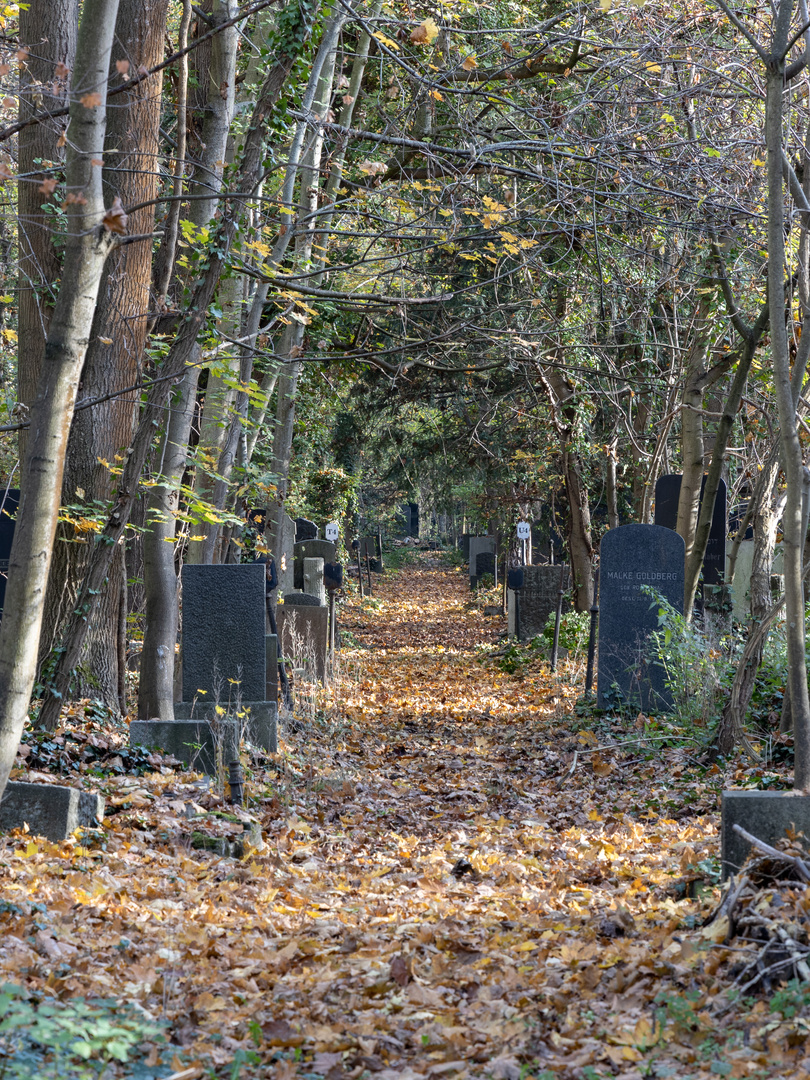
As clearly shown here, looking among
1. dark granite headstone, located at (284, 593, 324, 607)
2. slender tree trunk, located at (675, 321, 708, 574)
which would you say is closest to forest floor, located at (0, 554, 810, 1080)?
slender tree trunk, located at (675, 321, 708, 574)

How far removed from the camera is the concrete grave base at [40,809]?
5004 millimetres

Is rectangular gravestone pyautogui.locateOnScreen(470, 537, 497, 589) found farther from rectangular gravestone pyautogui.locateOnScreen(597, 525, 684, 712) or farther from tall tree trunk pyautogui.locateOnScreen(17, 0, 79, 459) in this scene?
tall tree trunk pyautogui.locateOnScreen(17, 0, 79, 459)

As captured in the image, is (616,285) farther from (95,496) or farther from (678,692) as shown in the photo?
(95,496)

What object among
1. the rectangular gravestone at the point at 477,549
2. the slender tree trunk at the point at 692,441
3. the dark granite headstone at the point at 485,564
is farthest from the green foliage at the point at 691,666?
the rectangular gravestone at the point at 477,549

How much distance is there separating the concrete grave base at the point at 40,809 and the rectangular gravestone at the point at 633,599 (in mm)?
6277

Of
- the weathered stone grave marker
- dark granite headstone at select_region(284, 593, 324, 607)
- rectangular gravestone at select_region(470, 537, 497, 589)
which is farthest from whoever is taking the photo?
rectangular gravestone at select_region(470, 537, 497, 589)

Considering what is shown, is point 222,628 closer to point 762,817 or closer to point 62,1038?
point 762,817

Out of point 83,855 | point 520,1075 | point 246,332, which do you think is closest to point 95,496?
point 246,332

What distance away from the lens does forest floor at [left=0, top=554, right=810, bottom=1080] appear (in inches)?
120

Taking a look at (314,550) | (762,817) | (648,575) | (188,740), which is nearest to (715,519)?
(648,575)

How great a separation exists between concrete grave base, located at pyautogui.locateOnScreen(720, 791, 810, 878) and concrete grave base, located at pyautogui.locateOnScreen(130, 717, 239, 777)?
12.2 feet

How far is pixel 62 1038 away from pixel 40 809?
2395 mm

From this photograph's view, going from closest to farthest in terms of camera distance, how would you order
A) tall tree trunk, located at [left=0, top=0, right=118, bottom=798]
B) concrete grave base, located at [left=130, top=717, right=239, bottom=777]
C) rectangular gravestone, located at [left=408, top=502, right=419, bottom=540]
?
tall tree trunk, located at [left=0, top=0, right=118, bottom=798] < concrete grave base, located at [left=130, top=717, right=239, bottom=777] < rectangular gravestone, located at [left=408, top=502, right=419, bottom=540]

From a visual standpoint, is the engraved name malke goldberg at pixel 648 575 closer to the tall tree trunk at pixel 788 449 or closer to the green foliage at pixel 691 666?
the green foliage at pixel 691 666
